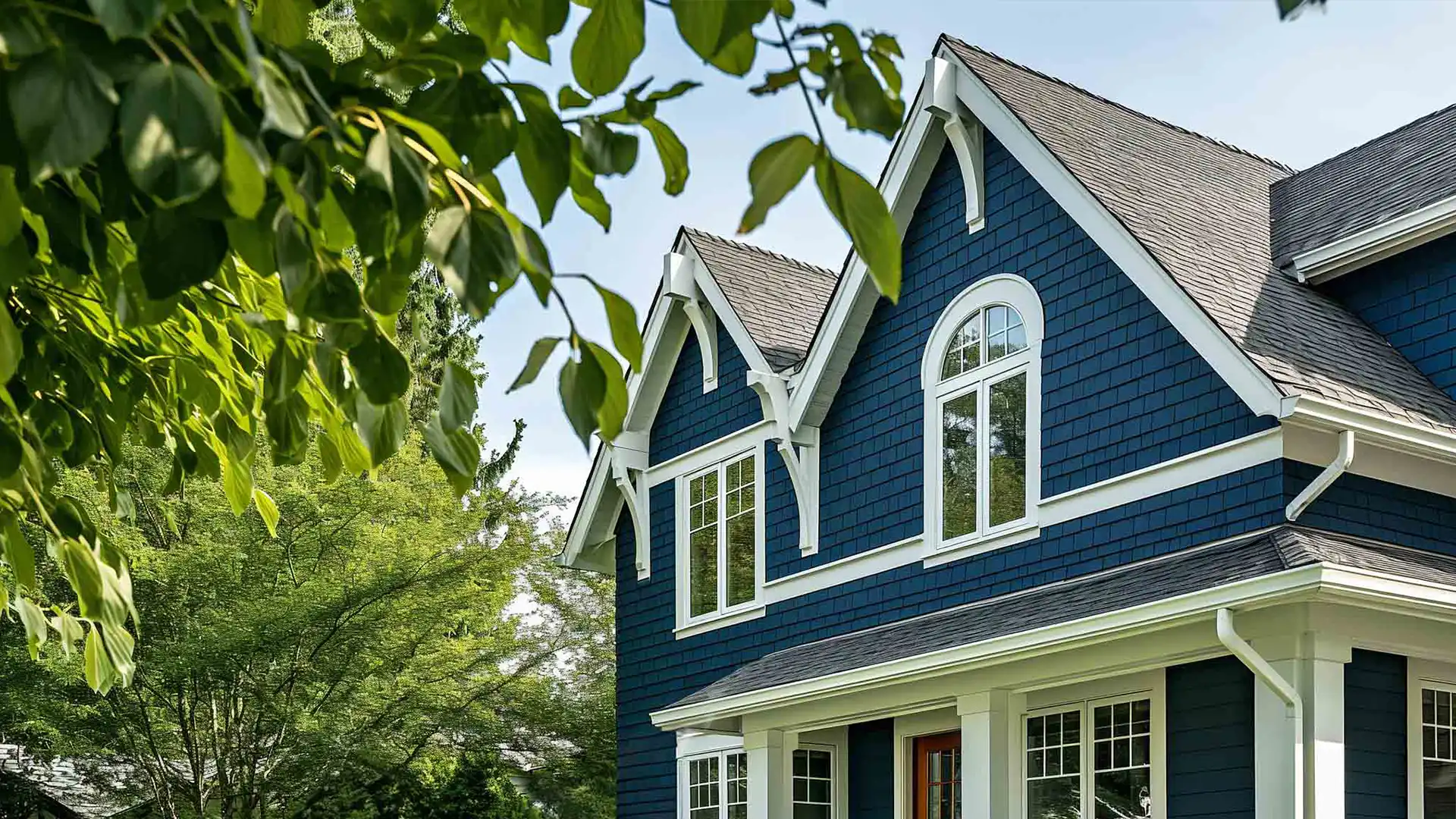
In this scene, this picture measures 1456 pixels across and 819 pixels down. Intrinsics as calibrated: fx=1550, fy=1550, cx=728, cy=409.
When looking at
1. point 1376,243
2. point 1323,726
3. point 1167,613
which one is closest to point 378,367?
point 1167,613

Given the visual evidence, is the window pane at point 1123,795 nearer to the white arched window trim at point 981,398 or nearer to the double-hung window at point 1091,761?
the double-hung window at point 1091,761

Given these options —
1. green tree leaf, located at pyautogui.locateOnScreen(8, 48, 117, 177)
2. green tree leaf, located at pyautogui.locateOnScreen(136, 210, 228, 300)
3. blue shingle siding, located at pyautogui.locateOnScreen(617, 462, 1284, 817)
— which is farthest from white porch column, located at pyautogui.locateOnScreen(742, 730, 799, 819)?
green tree leaf, located at pyautogui.locateOnScreen(8, 48, 117, 177)

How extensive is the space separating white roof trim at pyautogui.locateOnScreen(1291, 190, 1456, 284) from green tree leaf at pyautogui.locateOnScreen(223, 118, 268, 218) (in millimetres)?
10226

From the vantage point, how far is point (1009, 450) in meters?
11.8

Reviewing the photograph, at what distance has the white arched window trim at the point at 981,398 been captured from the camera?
11.5m

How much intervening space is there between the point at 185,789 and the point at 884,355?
566 inches

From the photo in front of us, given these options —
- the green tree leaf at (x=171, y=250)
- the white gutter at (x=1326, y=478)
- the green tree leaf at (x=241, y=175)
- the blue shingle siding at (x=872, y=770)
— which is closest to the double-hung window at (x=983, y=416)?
the blue shingle siding at (x=872, y=770)

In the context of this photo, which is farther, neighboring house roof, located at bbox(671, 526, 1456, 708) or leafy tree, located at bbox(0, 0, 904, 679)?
neighboring house roof, located at bbox(671, 526, 1456, 708)

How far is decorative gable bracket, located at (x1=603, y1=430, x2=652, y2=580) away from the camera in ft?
53.3

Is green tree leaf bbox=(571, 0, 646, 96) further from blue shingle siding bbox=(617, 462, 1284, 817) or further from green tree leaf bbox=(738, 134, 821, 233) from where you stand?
blue shingle siding bbox=(617, 462, 1284, 817)

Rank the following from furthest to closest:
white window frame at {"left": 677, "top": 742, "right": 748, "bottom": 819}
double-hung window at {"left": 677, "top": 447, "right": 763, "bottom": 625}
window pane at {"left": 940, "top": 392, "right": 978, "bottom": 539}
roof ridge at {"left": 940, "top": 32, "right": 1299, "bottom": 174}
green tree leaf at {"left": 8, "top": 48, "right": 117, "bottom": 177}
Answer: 1. double-hung window at {"left": 677, "top": 447, "right": 763, "bottom": 625}
2. white window frame at {"left": 677, "top": 742, "right": 748, "bottom": 819}
3. roof ridge at {"left": 940, "top": 32, "right": 1299, "bottom": 174}
4. window pane at {"left": 940, "top": 392, "right": 978, "bottom": 539}
5. green tree leaf at {"left": 8, "top": 48, "right": 117, "bottom": 177}

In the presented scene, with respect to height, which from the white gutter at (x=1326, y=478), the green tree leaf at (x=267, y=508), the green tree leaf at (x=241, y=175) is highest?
the white gutter at (x=1326, y=478)

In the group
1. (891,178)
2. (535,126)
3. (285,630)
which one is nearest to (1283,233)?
(891,178)

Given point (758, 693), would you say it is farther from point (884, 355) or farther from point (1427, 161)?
point (1427, 161)
